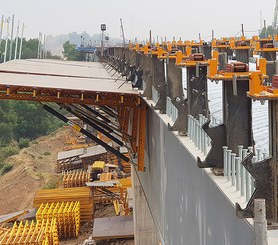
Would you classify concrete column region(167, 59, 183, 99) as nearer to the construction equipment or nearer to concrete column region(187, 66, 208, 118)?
concrete column region(187, 66, 208, 118)

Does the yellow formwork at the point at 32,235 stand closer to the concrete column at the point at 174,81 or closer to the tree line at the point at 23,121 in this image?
the concrete column at the point at 174,81

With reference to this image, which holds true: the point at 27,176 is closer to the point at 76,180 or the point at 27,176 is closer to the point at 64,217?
the point at 76,180

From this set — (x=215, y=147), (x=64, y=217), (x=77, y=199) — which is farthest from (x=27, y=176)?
(x=215, y=147)

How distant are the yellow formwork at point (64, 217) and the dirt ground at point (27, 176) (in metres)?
9.16

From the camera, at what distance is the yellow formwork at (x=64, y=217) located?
27663mm

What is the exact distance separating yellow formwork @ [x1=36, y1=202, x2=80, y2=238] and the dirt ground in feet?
30.1

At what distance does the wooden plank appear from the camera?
966 inches

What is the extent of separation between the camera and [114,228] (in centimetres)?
2620

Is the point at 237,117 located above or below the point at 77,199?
above

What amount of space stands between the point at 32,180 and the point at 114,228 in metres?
19.7

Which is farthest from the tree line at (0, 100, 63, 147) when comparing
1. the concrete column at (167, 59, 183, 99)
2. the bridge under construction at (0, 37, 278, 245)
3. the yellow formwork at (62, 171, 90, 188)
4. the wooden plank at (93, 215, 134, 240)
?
the concrete column at (167, 59, 183, 99)

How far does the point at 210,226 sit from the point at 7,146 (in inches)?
2246

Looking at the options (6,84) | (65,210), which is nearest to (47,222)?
(65,210)

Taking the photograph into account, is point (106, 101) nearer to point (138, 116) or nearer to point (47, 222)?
point (138, 116)
